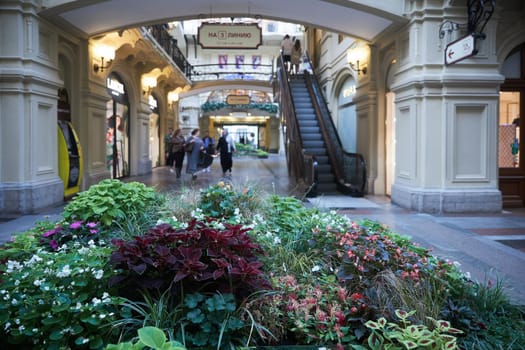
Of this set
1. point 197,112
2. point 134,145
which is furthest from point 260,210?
point 197,112

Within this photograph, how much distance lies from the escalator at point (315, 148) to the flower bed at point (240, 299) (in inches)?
243

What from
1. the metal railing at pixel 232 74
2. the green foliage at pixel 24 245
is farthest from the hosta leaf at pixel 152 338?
the metal railing at pixel 232 74

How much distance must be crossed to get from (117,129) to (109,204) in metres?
10.7

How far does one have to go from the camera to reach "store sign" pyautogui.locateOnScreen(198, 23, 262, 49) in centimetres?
1032

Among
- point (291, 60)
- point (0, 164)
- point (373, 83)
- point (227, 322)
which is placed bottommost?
point (227, 322)

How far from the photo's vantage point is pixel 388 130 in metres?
10.9

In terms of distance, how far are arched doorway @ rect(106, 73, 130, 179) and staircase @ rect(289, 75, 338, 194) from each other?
5585 mm

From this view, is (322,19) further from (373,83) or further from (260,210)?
(260,210)

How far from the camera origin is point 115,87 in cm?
1395

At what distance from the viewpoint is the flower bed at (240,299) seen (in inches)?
90.2

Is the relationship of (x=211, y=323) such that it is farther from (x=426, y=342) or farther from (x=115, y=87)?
(x=115, y=87)

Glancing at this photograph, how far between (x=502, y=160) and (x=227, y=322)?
8.59 metres

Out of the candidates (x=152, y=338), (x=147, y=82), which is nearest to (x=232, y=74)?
(x=147, y=82)

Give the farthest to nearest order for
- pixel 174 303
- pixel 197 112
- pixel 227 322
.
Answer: pixel 197 112, pixel 174 303, pixel 227 322
